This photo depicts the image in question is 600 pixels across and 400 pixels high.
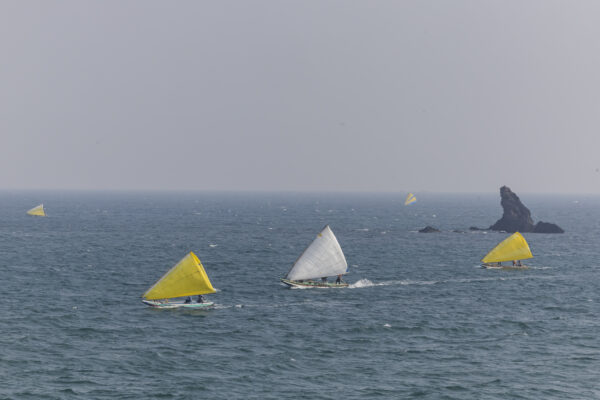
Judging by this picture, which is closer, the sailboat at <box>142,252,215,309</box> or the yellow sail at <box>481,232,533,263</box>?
the sailboat at <box>142,252,215,309</box>

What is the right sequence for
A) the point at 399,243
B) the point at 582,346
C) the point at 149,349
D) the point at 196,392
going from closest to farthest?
the point at 196,392 < the point at 149,349 < the point at 582,346 < the point at 399,243

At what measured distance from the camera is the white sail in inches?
3302

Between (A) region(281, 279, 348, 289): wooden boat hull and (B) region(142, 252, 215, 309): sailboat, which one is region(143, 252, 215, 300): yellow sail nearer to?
(B) region(142, 252, 215, 309): sailboat

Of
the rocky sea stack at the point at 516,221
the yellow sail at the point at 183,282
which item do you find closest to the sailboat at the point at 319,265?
the yellow sail at the point at 183,282

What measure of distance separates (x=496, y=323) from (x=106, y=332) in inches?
1425

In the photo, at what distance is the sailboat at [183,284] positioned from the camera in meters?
68.8

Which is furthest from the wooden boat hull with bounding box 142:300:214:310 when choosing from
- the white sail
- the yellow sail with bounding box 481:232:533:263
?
the yellow sail with bounding box 481:232:533:263

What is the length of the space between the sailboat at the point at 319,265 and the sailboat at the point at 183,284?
1547 cm

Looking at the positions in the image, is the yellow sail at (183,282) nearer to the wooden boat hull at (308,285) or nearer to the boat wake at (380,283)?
the wooden boat hull at (308,285)

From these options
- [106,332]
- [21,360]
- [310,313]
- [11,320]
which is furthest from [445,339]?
[11,320]

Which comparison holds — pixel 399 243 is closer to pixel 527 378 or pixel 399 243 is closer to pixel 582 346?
pixel 582 346

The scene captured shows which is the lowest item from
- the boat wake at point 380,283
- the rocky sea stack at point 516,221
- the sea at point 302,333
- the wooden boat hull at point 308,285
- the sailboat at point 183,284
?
the sea at point 302,333

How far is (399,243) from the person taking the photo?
14438cm

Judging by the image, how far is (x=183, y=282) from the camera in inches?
2736
